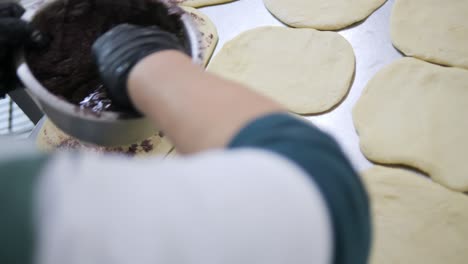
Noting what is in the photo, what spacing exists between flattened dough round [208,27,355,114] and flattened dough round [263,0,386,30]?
35mm

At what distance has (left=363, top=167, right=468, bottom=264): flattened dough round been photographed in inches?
31.7

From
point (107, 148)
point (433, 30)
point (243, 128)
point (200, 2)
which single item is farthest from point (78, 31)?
point (433, 30)

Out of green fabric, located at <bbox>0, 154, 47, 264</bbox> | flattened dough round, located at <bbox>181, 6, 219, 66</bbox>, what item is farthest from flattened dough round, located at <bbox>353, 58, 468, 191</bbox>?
green fabric, located at <bbox>0, 154, 47, 264</bbox>

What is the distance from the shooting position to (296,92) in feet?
3.38

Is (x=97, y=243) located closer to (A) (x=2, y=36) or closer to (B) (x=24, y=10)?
(A) (x=2, y=36)

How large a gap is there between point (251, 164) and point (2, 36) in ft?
1.53

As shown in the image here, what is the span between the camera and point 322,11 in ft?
3.87

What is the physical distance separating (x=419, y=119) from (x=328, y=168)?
71cm

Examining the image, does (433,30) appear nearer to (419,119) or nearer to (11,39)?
(419,119)

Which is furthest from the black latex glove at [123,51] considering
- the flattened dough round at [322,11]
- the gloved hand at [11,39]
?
the flattened dough round at [322,11]

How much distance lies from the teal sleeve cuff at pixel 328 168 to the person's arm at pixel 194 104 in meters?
0.02

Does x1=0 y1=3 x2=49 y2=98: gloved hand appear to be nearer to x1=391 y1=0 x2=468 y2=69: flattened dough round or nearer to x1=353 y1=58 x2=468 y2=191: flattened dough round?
x1=353 y1=58 x2=468 y2=191: flattened dough round

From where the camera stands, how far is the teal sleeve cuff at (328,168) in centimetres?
34

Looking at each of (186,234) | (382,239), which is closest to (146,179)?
(186,234)
